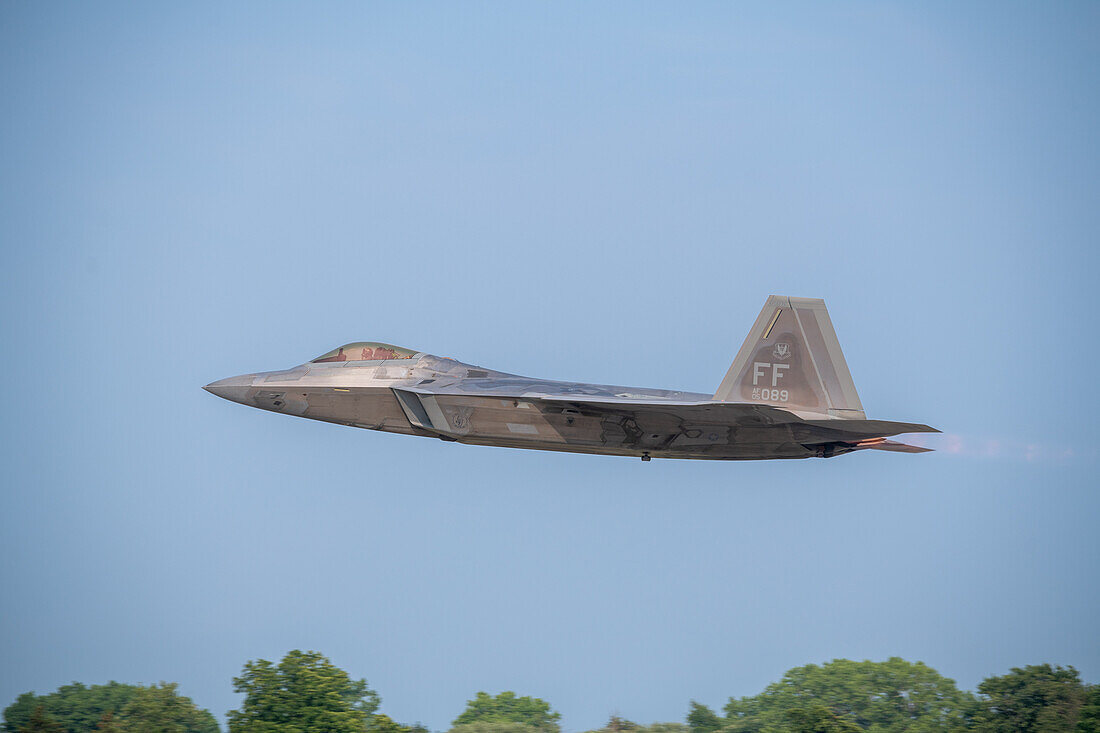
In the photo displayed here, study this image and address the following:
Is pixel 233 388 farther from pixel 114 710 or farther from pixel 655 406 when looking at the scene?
pixel 114 710

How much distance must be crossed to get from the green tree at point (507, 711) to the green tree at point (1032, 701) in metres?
18.3

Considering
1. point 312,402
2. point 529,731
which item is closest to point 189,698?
point 529,731

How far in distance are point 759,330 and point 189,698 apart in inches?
1300

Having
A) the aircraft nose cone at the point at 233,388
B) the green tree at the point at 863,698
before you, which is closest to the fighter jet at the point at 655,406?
the aircraft nose cone at the point at 233,388

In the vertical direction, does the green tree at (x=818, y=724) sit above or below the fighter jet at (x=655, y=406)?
below

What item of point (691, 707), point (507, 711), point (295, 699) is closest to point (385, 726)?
point (295, 699)

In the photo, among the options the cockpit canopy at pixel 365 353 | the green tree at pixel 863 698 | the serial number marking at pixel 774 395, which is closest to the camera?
the serial number marking at pixel 774 395

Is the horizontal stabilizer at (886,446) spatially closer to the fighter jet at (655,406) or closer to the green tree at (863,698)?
the fighter jet at (655,406)

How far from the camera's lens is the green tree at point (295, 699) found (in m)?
39.3

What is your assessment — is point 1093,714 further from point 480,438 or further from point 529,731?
point 480,438

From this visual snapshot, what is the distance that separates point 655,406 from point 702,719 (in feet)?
120

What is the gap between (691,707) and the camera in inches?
2233

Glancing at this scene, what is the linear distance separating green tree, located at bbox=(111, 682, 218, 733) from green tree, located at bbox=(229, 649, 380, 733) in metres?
5.64

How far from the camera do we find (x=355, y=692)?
57.4 m
